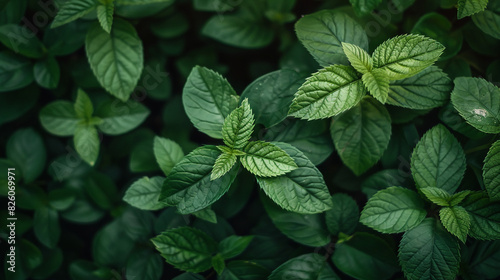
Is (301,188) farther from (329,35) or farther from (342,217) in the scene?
(329,35)

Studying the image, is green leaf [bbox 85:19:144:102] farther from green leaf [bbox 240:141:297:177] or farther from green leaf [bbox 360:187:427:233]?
green leaf [bbox 360:187:427:233]

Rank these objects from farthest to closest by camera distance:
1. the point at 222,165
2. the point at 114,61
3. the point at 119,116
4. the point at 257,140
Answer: the point at 119,116 → the point at 114,61 → the point at 257,140 → the point at 222,165

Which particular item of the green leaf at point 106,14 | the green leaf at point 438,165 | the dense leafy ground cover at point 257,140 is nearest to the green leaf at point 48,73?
the dense leafy ground cover at point 257,140

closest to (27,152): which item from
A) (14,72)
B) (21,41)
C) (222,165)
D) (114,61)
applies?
(14,72)

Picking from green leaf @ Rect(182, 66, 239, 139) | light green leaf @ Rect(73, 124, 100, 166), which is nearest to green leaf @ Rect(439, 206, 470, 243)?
green leaf @ Rect(182, 66, 239, 139)

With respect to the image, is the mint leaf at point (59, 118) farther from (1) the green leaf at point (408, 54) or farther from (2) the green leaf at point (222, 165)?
(1) the green leaf at point (408, 54)
